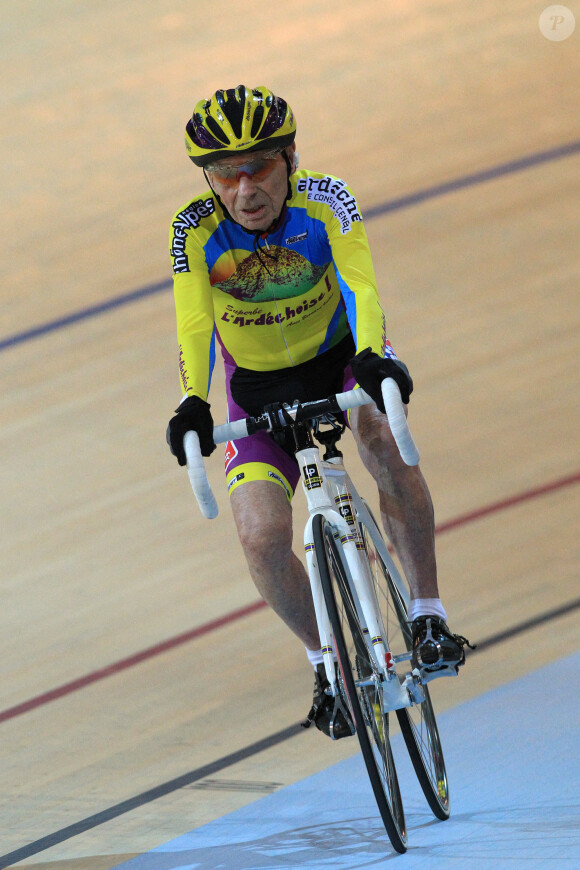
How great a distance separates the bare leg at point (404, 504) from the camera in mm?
1961

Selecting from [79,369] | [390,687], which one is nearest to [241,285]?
[390,687]

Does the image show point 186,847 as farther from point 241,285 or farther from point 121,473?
point 121,473

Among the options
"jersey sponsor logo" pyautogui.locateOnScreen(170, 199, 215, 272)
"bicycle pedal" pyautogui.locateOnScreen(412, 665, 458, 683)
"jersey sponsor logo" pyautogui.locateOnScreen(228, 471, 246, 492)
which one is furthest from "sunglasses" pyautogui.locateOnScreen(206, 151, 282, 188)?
"bicycle pedal" pyautogui.locateOnScreen(412, 665, 458, 683)

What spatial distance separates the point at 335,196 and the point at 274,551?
679mm

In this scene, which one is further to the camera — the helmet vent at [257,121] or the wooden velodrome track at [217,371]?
the wooden velodrome track at [217,371]

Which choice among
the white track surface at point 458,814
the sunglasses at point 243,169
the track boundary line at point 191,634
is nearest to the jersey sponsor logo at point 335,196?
the sunglasses at point 243,169

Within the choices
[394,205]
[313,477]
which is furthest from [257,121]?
[394,205]

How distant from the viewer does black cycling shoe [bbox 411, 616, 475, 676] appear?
1.88 meters

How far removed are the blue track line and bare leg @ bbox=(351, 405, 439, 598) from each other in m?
2.16

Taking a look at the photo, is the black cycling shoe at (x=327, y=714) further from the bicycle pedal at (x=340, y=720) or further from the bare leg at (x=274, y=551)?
the bare leg at (x=274, y=551)

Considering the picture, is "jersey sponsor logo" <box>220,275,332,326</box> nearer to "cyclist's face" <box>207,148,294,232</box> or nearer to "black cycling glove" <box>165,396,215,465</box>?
"cyclist's face" <box>207,148,294,232</box>

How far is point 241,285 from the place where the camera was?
2.05m

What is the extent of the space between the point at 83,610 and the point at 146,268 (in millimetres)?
1462

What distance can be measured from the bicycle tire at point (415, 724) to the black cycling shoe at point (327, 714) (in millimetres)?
134
